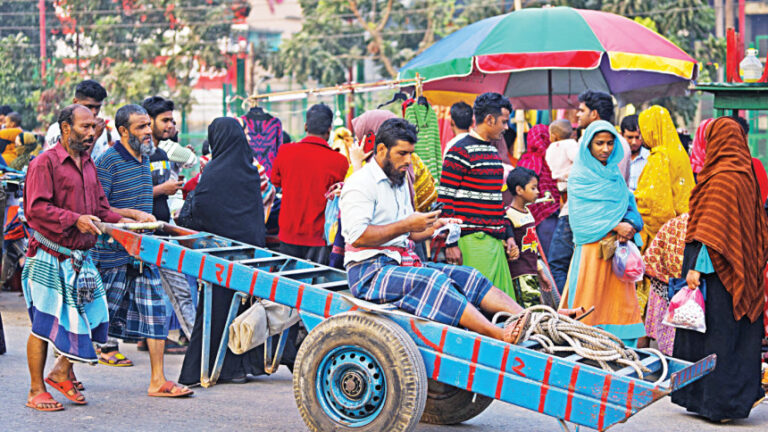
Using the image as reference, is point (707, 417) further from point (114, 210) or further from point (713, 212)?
point (114, 210)

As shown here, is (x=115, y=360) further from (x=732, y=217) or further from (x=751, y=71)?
(x=751, y=71)

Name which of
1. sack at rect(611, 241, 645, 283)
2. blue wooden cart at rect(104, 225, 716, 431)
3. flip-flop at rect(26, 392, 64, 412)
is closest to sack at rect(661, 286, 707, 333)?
blue wooden cart at rect(104, 225, 716, 431)

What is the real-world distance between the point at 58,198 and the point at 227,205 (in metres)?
1.33

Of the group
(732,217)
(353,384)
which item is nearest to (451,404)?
(353,384)

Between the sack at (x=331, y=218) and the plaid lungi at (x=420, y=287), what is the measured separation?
1.53 meters

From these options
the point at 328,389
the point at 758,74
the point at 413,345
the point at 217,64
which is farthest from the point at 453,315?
the point at 217,64

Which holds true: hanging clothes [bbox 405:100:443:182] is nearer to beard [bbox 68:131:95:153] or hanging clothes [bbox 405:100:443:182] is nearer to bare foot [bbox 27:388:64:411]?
beard [bbox 68:131:95:153]

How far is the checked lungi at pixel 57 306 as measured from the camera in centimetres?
557

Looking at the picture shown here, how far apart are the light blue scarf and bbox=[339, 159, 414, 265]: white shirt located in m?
2.05

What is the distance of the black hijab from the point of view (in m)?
6.62

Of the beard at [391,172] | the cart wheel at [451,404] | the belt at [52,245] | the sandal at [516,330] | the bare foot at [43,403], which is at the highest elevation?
the beard at [391,172]

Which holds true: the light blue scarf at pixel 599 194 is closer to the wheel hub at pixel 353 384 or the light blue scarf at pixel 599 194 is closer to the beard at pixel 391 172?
the beard at pixel 391 172

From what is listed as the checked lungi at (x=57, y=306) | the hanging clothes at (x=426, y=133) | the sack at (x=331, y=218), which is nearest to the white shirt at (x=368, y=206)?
the sack at (x=331, y=218)

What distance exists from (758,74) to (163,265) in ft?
13.6
